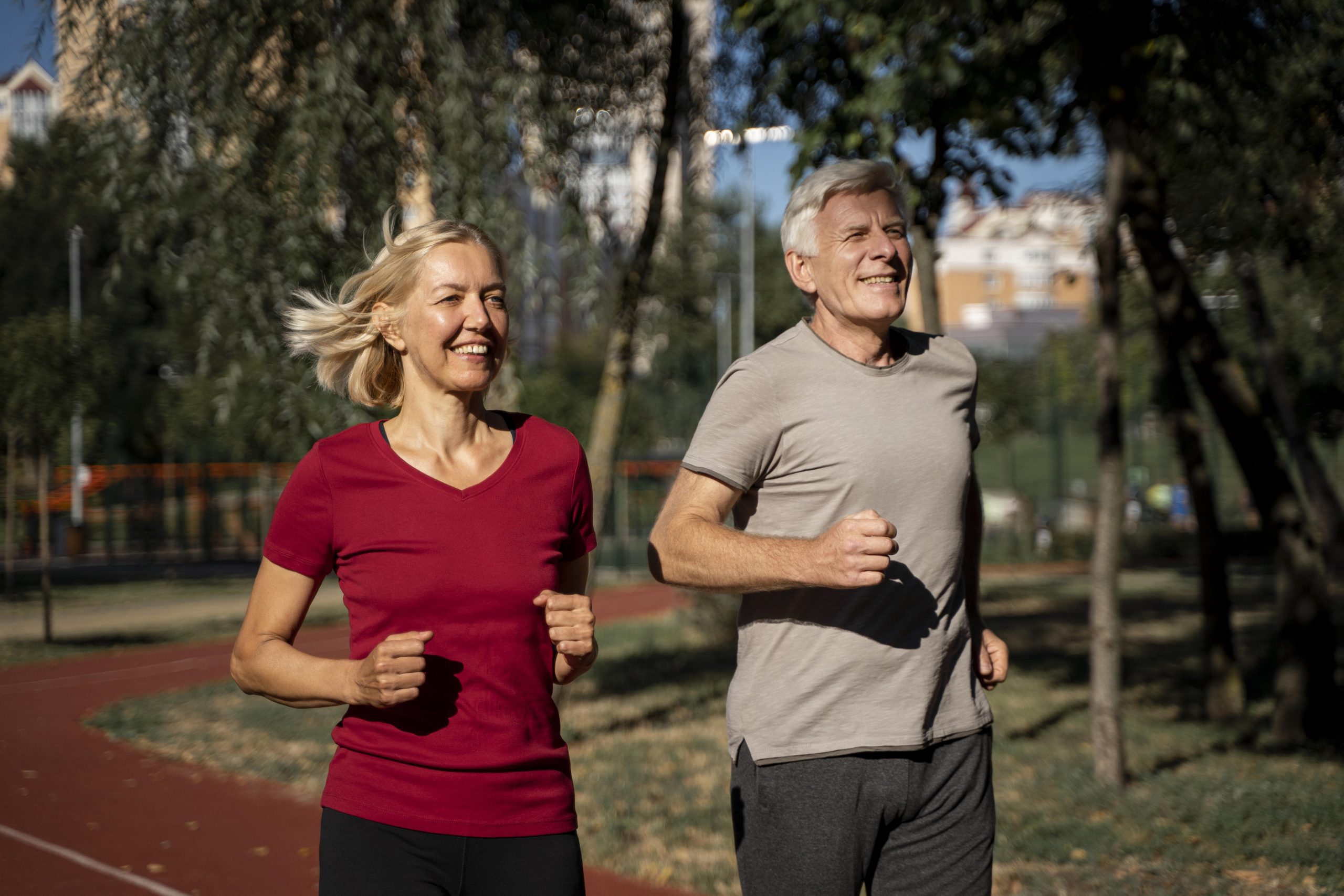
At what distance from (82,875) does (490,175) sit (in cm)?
436

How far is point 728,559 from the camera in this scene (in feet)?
7.96

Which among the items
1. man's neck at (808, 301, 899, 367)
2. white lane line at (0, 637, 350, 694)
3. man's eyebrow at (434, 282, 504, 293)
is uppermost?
man's eyebrow at (434, 282, 504, 293)

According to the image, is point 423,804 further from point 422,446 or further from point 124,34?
point 124,34

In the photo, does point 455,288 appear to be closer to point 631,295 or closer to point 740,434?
point 740,434

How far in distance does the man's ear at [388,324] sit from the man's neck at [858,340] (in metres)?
0.85

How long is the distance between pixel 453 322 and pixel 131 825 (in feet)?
18.2

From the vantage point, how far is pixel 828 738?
250 centimetres

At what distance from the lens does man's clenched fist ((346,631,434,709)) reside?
85.7 inches

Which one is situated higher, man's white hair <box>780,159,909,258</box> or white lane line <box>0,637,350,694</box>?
man's white hair <box>780,159,909,258</box>

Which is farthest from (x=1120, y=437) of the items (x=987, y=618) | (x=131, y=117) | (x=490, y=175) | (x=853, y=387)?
(x=987, y=618)

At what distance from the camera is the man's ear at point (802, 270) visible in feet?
9.12

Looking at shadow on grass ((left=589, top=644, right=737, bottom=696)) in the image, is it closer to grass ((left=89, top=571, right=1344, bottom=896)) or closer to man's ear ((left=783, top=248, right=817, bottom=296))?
grass ((left=89, top=571, right=1344, bottom=896))

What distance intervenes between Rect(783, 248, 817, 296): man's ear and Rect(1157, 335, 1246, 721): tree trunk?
621 cm

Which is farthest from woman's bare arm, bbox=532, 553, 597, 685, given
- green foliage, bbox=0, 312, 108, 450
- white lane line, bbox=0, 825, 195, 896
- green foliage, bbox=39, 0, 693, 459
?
green foliage, bbox=0, 312, 108, 450
